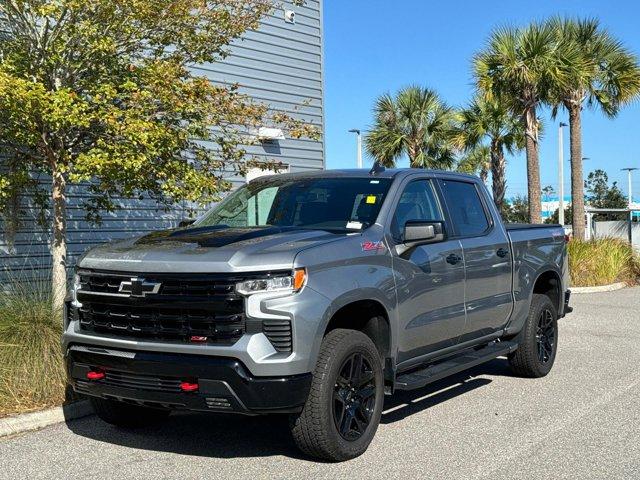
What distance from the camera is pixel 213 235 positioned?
524cm

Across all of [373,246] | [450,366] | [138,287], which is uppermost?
[373,246]

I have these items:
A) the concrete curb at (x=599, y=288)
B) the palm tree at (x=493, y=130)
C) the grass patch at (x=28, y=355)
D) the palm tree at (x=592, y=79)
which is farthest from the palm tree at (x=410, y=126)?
the grass patch at (x=28, y=355)

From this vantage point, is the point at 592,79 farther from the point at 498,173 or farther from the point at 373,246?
the point at 373,246

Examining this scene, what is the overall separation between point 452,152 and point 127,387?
24007 mm

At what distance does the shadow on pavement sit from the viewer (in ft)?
17.5

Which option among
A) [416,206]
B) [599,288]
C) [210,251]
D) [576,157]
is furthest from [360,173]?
[576,157]

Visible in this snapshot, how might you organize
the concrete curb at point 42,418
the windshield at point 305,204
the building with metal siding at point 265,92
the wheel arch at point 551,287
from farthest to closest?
the building with metal siding at point 265,92 → the wheel arch at point 551,287 → the concrete curb at point 42,418 → the windshield at point 305,204

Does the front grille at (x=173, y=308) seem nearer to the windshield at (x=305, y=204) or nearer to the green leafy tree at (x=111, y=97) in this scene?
the windshield at (x=305, y=204)

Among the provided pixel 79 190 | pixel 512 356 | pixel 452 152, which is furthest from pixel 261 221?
pixel 452 152

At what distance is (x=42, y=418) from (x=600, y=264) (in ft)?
44.7

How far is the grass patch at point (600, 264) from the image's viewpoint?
16531 mm

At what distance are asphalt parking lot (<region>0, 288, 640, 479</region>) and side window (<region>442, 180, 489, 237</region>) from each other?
1.51 meters

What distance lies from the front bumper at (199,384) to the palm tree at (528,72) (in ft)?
51.4

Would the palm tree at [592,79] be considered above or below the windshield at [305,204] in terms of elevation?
above
